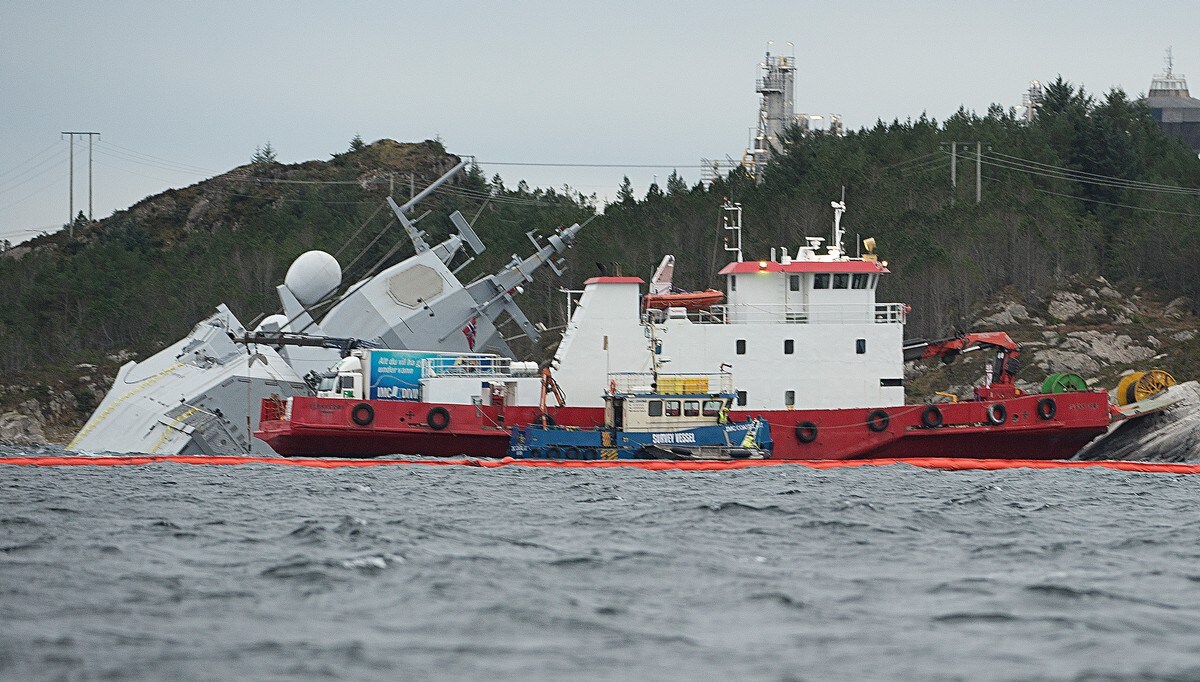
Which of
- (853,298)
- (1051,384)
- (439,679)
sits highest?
(853,298)

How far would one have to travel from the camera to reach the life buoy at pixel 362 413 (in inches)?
1283

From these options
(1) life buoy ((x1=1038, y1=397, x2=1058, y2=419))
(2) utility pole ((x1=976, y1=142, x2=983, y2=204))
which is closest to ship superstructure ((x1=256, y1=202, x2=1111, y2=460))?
(1) life buoy ((x1=1038, y1=397, x2=1058, y2=419))

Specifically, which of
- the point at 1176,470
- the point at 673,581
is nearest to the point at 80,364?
the point at 1176,470

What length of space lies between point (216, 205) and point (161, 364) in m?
71.5

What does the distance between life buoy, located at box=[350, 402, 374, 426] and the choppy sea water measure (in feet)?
36.4

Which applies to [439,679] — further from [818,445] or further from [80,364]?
[80,364]

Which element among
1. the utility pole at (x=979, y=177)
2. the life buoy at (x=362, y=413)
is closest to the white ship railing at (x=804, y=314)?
the life buoy at (x=362, y=413)

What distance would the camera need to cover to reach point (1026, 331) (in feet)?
169

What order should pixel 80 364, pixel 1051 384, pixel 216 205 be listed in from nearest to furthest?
pixel 1051 384 < pixel 80 364 < pixel 216 205

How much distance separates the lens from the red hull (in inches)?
1261

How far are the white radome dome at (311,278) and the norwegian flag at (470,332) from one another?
5.19 m

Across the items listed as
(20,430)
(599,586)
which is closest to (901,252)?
(20,430)

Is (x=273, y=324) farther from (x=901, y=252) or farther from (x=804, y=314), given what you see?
(x=901, y=252)

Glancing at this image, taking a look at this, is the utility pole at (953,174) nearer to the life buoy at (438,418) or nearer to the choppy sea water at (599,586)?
the life buoy at (438,418)
